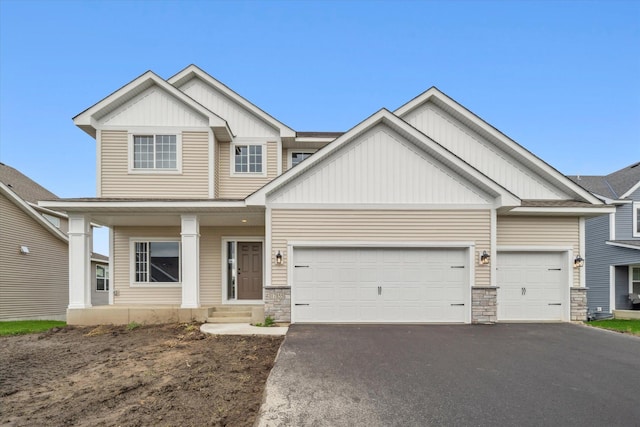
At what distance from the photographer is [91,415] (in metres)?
3.79

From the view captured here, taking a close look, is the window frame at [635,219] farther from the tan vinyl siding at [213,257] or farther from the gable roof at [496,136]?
the tan vinyl siding at [213,257]

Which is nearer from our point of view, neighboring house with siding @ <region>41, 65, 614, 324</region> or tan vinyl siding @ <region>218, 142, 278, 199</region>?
neighboring house with siding @ <region>41, 65, 614, 324</region>

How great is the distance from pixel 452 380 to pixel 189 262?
7.19 meters

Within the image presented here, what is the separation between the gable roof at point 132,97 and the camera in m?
10.1

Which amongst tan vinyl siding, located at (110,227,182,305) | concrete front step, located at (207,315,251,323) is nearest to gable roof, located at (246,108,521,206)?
concrete front step, located at (207,315,251,323)

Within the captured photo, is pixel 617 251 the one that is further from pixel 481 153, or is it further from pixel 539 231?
pixel 481 153

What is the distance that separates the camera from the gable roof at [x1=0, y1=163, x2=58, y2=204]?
15.4m

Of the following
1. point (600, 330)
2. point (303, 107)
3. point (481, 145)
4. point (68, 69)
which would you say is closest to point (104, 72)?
point (68, 69)

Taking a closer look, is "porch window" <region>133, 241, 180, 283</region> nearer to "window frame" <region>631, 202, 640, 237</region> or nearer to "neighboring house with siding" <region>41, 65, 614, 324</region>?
"neighboring house with siding" <region>41, 65, 614, 324</region>

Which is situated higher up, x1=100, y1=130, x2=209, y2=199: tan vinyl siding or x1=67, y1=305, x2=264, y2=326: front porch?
x1=100, y1=130, x2=209, y2=199: tan vinyl siding

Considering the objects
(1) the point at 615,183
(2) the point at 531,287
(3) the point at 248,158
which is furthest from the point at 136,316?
(1) the point at 615,183

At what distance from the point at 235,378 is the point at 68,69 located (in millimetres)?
23215

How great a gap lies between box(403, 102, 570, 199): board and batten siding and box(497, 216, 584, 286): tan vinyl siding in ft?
3.36

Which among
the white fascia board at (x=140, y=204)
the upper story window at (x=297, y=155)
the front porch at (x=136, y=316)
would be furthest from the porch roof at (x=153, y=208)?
the upper story window at (x=297, y=155)
